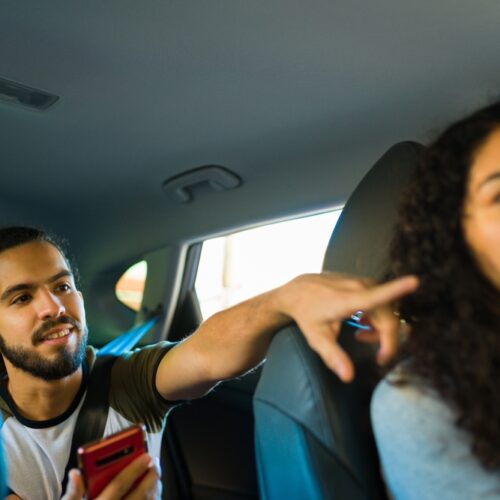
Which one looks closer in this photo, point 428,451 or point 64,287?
point 428,451

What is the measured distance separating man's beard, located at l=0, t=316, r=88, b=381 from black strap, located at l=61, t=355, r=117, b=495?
76 millimetres

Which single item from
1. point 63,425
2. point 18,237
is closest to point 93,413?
point 63,425

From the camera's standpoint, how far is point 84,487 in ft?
2.93

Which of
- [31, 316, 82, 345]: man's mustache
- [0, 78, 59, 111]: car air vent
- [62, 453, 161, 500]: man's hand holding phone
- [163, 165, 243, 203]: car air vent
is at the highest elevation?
[0, 78, 59, 111]: car air vent

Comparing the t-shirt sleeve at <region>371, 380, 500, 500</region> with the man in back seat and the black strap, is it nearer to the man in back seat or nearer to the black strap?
the man in back seat

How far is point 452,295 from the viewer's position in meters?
0.82

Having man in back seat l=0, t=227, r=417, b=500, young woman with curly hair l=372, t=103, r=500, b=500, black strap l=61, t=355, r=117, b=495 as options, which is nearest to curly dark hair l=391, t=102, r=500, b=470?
young woman with curly hair l=372, t=103, r=500, b=500

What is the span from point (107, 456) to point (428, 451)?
1.70ft

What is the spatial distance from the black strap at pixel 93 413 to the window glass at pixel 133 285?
1.29m

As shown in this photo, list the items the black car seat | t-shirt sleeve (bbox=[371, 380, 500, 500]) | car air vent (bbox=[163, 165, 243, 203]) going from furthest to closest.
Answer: car air vent (bbox=[163, 165, 243, 203])
the black car seat
t-shirt sleeve (bbox=[371, 380, 500, 500])

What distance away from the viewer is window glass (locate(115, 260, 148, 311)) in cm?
284

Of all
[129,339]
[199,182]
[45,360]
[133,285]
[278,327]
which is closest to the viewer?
[278,327]

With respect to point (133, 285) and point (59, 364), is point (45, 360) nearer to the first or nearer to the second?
point (59, 364)

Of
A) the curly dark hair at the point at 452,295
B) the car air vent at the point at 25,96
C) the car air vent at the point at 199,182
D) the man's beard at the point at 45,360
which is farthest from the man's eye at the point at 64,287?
the curly dark hair at the point at 452,295
